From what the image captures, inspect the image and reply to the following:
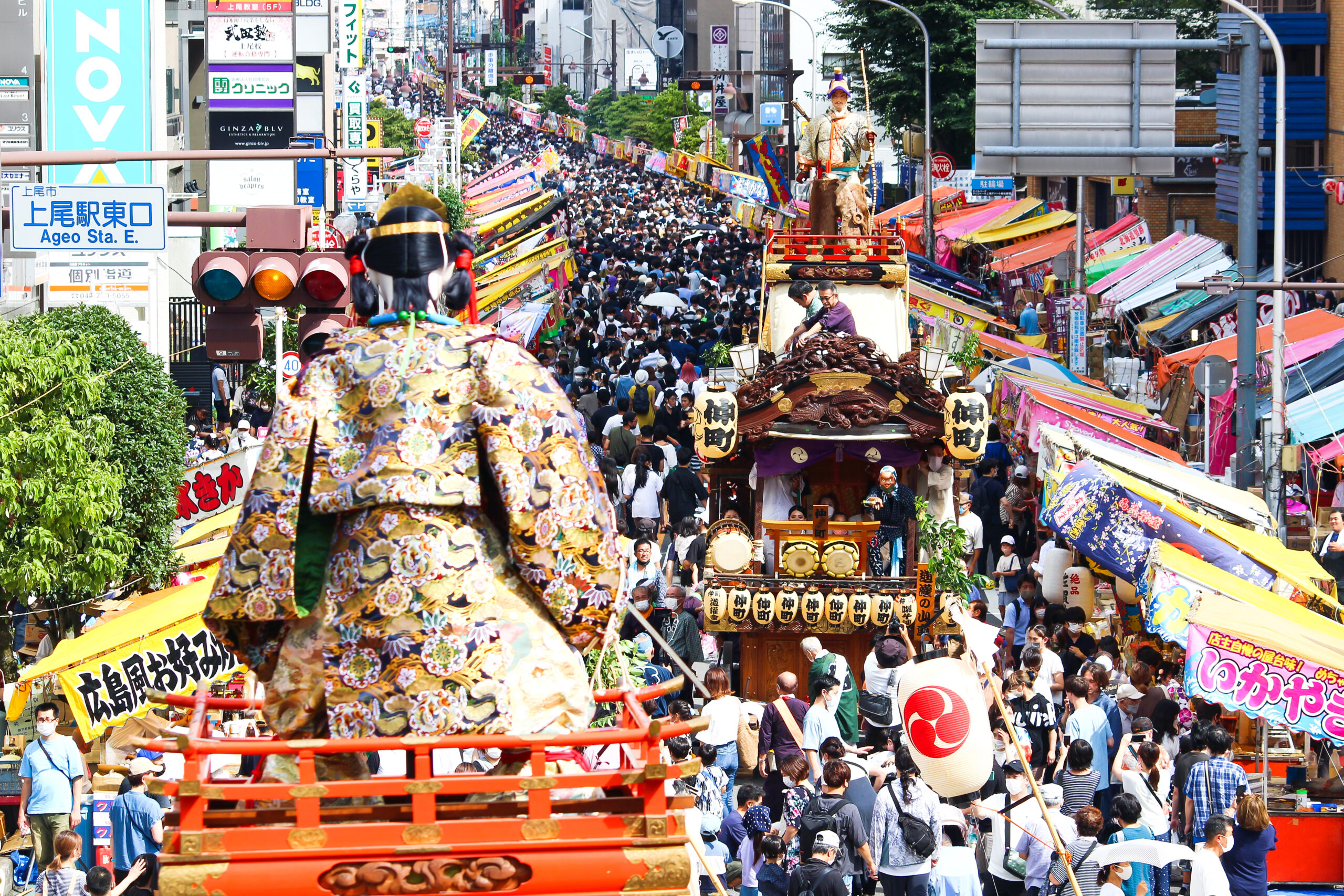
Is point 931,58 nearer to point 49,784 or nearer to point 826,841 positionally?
point 49,784

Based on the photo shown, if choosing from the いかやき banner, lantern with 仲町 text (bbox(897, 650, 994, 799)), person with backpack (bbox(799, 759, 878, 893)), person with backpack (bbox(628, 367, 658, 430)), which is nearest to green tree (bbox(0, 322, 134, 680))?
person with backpack (bbox(799, 759, 878, 893))

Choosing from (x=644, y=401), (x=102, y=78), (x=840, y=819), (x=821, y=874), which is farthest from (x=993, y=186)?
(x=821, y=874)

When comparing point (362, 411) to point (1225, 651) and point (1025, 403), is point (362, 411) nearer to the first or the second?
point (1225, 651)

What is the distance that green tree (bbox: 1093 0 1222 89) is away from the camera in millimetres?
39656

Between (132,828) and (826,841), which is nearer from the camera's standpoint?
(826,841)

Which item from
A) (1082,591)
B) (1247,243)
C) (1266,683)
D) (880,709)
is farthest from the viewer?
(1247,243)

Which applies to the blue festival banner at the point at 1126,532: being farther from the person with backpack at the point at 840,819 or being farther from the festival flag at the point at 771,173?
the festival flag at the point at 771,173

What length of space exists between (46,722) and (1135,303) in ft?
74.7

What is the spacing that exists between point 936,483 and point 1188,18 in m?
28.3

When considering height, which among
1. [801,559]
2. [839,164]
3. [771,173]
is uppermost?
[771,173]

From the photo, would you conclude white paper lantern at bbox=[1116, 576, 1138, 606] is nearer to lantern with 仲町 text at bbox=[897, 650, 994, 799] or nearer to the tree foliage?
A: lantern with 仲町 text at bbox=[897, 650, 994, 799]

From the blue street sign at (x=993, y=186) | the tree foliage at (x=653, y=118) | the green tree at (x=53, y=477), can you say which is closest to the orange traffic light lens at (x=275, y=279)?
the green tree at (x=53, y=477)

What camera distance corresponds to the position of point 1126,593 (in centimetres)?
1527

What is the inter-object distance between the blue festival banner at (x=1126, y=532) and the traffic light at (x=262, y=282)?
631 centimetres
